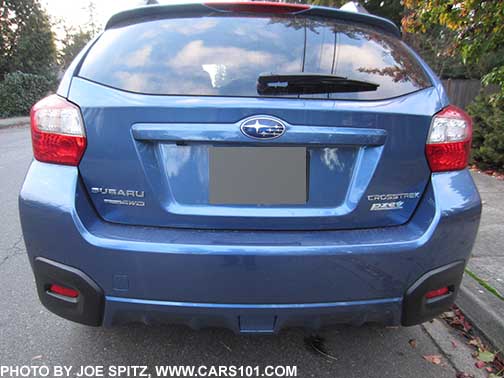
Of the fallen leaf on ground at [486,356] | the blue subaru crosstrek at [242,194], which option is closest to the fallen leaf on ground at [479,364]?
the fallen leaf on ground at [486,356]

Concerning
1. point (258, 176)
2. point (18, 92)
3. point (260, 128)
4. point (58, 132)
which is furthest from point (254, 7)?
point (18, 92)

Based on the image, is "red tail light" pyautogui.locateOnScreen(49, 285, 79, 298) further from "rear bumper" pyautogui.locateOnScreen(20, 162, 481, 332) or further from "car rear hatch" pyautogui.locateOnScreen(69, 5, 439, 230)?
"car rear hatch" pyautogui.locateOnScreen(69, 5, 439, 230)

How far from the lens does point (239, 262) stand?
4.76ft

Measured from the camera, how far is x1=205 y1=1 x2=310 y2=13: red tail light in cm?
184

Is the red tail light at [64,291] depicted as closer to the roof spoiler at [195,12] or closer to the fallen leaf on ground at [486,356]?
the roof spoiler at [195,12]

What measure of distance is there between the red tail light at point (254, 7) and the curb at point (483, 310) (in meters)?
2.15

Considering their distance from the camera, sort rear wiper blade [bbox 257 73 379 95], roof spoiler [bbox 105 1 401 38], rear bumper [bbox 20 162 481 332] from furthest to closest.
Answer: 1. roof spoiler [bbox 105 1 401 38]
2. rear wiper blade [bbox 257 73 379 95]
3. rear bumper [bbox 20 162 481 332]

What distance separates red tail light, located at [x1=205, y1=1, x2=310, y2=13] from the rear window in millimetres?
60

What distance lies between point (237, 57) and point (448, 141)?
100 centimetres

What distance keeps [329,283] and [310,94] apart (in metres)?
0.78

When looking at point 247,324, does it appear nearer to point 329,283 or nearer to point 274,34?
point 329,283

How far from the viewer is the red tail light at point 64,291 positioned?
62.3 inches

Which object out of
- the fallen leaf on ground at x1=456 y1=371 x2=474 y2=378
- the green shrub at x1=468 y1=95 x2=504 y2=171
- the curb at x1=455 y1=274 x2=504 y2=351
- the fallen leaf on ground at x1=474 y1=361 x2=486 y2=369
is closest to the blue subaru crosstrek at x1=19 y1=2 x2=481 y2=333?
the fallen leaf on ground at x1=456 y1=371 x2=474 y2=378

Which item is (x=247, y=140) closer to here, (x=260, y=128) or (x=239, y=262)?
(x=260, y=128)
